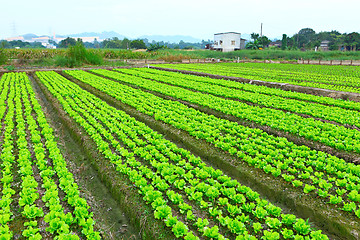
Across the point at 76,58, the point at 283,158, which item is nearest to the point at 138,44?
the point at 76,58

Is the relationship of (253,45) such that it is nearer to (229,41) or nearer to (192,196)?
(229,41)

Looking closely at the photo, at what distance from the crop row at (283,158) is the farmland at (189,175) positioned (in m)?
0.03

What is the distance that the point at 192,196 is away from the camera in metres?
5.39

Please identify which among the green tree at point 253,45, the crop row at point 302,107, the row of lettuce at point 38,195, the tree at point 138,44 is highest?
the tree at point 138,44

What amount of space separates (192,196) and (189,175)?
817 mm

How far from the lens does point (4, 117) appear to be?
1109 centimetres

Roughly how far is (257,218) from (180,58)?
44567 mm

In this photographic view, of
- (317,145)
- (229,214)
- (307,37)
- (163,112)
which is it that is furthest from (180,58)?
(307,37)

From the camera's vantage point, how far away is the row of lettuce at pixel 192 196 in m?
4.52

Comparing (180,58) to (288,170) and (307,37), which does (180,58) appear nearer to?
(288,170)

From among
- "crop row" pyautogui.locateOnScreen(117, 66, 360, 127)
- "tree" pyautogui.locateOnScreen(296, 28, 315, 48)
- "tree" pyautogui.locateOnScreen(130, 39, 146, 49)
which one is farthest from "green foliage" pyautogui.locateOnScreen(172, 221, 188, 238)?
"tree" pyautogui.locateOnScreen(296, 28, 315, 48)

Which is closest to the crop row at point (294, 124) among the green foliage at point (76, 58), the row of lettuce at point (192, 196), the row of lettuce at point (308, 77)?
the row of lettuce at point (192, 196)

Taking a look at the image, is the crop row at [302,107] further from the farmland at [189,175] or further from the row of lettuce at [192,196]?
the row of lettuce at [192,196]

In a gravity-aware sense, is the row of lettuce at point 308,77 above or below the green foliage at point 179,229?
above
